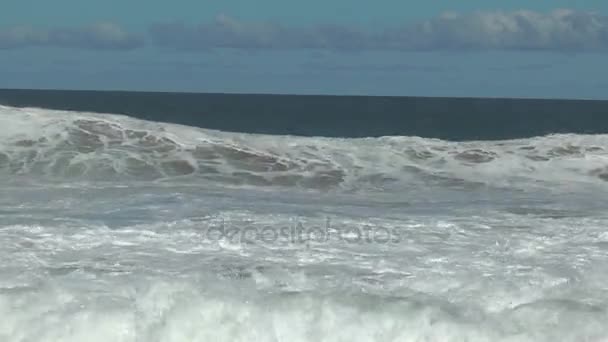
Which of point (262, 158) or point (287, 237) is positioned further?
point (262, 158)

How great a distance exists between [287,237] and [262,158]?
7.41 meters

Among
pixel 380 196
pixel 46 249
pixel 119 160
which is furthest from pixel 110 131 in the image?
pixel 46 249

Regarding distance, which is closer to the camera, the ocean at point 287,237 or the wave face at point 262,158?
the ocean at point 287,237

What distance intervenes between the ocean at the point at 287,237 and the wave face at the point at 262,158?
6cm

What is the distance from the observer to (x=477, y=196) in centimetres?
1413

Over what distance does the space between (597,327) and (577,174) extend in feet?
35.7

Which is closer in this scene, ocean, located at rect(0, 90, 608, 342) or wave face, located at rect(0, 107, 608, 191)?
ocean, located at rect(0, 90, 608, 342)

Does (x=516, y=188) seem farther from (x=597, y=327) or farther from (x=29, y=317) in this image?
(x=29, y=317)

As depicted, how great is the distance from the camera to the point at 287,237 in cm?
1005

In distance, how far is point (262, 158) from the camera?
1739 cm

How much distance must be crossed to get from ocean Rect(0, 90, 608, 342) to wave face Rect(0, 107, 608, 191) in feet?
0.19

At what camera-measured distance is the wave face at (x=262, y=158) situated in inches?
618

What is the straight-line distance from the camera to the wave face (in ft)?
51.5

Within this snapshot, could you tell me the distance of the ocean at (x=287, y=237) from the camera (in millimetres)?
7141
